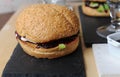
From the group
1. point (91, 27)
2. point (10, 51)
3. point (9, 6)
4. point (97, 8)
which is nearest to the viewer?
point (10, 51)

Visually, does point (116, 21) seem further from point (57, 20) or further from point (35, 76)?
point (35, 76)

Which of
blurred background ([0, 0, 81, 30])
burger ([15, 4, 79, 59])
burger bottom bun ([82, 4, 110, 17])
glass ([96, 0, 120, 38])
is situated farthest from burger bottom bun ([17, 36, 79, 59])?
blurred background ([0, 0, 81, 30])

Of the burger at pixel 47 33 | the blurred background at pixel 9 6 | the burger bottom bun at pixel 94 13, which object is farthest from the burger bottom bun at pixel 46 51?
the blurred background at pixel 9 6

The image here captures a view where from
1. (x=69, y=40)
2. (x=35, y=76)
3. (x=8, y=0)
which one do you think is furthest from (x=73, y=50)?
(x=8, y=0)

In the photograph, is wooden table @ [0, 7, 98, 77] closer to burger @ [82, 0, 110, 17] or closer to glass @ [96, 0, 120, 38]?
glass @ [96, 0, 120, 38]

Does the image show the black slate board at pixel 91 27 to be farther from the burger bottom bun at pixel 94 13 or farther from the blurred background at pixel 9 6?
the blurred background at pixel 9 6

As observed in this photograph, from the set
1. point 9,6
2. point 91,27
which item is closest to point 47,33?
point 91,27

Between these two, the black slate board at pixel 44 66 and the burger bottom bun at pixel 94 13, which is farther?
the burger bottom bun at pixel 94 13

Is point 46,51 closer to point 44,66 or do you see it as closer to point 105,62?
point 44,66
